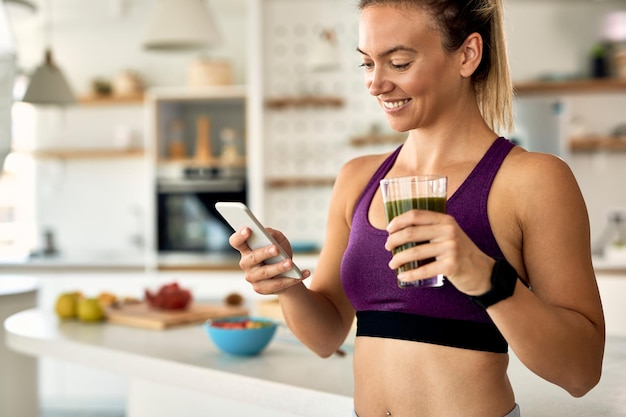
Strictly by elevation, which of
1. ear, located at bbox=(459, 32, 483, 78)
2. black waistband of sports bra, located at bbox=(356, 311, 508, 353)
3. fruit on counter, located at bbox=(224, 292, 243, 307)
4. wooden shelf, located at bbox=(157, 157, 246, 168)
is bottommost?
fruit on counter, located at bbox=(224, 292, 243, 307)

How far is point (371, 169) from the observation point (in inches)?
61.9

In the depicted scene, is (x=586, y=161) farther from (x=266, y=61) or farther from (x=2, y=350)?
(x=2, y=350)

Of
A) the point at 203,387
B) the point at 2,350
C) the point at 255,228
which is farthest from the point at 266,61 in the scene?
the point at 255,228

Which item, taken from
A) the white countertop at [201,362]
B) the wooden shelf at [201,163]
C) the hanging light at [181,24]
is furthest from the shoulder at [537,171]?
the wooden shelf at [201,163]

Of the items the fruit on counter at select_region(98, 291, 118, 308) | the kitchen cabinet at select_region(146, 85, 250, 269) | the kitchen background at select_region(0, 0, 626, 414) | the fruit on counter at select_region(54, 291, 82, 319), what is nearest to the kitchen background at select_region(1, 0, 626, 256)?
the kitchen background at select_region(0, 0, 626, 414)

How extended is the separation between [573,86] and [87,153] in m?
4.09

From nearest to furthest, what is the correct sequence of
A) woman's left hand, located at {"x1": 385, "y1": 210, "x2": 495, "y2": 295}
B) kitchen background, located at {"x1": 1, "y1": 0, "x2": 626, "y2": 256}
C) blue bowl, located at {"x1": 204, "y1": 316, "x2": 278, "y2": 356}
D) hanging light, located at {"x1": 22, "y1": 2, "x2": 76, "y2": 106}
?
woman's left hand, located at {"x1": 385, "y1": 210, "x2": 495, "y2": 295}
blue bowl, located at {"x1": 204, "y1": 316, "x2": 278, "y2": 356}
hanging light, located at {"x1": 22, "y1": 2, "x2": 76, "y2": 106}
kitchen background, located at {"x1": 1, "y1": 0, "x2": 626, "y2": 256}

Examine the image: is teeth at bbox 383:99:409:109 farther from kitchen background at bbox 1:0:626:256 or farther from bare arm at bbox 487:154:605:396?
kitchen background at bbox 1:0:626:256

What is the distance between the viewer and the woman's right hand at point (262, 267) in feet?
4.47

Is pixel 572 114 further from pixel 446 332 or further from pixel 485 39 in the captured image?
pixel 446 332

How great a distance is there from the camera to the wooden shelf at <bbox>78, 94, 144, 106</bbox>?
6.75m

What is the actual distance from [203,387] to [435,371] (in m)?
0.95

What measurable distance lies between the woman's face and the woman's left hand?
305mm

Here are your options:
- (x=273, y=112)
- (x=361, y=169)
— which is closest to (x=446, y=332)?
(x=361, y=169)
